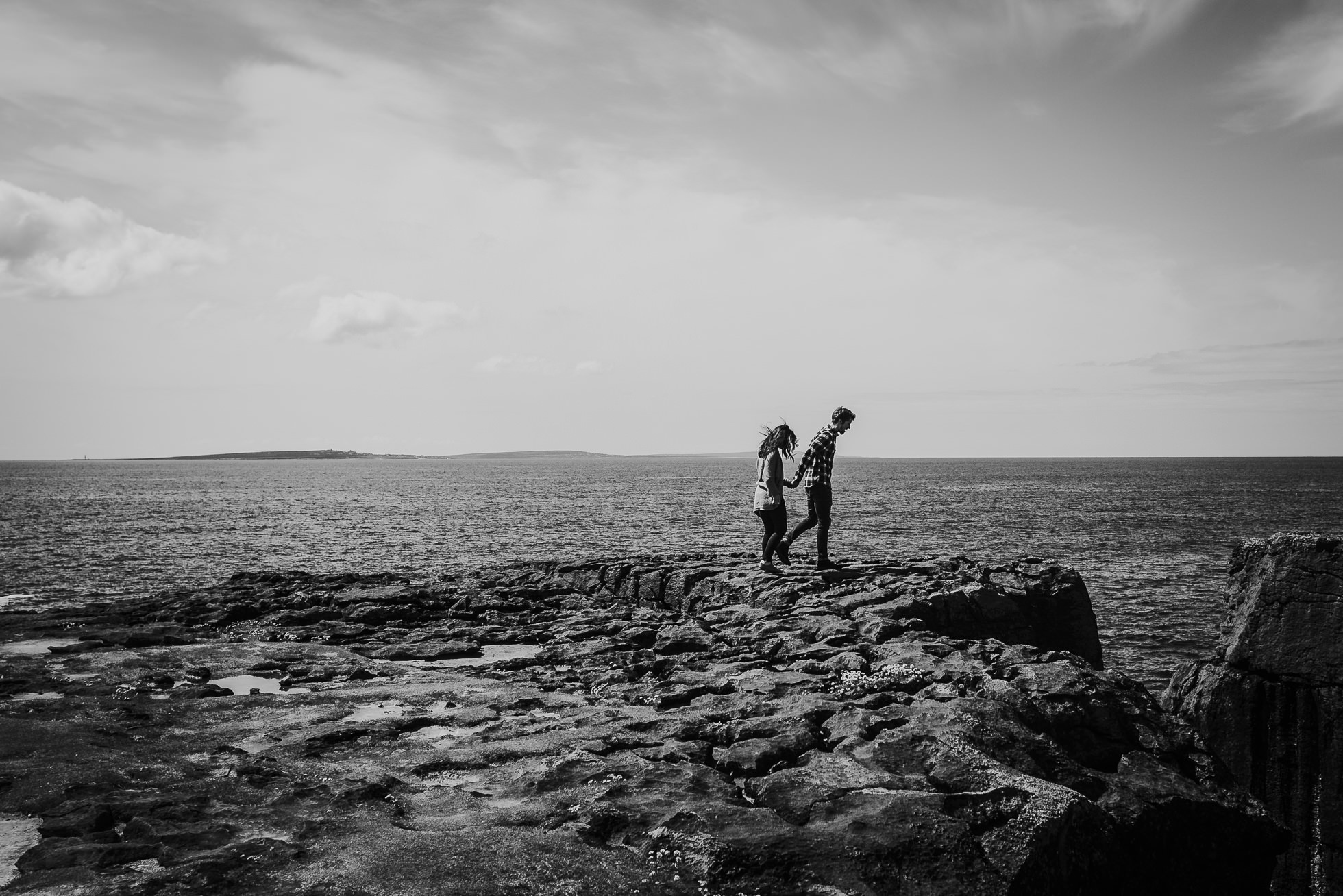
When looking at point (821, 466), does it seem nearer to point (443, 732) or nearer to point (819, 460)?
point (819, 460)

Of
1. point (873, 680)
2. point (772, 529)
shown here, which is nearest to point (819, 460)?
point (772, 529)

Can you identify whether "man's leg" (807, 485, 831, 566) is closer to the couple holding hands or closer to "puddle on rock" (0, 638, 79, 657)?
the couple holding hands

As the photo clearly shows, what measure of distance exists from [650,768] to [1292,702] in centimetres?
901

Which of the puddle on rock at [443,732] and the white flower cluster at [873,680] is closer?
the puddle on rock at [443,732]

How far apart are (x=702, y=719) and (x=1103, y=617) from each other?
21.5 metres

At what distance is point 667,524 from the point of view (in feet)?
188

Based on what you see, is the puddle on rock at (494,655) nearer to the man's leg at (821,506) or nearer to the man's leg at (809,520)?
the man's leg at (809,520)

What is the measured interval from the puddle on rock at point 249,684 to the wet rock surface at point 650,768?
102 mm

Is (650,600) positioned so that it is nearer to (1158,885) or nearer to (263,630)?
(263,630)

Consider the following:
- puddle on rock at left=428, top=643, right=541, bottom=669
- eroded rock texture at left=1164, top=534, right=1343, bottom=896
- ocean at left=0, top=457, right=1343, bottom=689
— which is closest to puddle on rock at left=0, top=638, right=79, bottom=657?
puddle on rock at left=428, top=643, right=541, bottom=669

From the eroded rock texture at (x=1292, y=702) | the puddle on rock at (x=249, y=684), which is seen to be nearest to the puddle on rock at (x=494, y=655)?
the puddle on rock at (x=249, y=684)

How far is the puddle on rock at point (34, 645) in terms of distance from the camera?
16.6 meters

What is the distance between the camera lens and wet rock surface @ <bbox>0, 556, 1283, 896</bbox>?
21.8 feet

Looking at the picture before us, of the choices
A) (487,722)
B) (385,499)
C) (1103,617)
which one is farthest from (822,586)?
(385,499)
